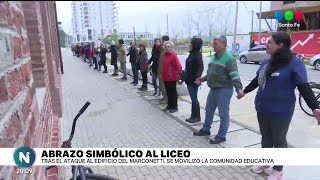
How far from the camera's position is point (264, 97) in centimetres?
294

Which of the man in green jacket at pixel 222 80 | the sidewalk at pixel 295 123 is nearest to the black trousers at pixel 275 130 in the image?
the man in green jacket at pixel 222 80

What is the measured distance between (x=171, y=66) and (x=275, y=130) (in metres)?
3.41

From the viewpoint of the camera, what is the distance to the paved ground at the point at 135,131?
3336 mm

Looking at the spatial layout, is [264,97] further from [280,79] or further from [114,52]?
[114,52]

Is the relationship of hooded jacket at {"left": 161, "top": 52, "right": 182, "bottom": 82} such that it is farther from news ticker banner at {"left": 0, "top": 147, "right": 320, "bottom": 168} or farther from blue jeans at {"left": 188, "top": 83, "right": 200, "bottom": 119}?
news ticker banner at {"left": 0, "top": 147, "right": 320, "bottom": 168}

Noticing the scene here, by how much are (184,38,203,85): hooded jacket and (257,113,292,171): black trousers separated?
212cm

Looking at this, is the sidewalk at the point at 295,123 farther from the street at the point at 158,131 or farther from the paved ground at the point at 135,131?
the paved ground at the point at 135,131

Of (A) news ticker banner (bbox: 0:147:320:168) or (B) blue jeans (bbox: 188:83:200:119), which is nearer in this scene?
(A) news ticker banner (bbox: 0:147:320:168)

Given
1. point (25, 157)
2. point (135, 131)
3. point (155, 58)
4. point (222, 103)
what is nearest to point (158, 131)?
point (135, 131)

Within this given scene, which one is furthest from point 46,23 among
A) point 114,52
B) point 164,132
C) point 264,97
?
point 114,52

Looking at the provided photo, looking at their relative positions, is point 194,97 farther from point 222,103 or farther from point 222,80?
point 222,80

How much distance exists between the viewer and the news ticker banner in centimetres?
124

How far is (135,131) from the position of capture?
4930mm

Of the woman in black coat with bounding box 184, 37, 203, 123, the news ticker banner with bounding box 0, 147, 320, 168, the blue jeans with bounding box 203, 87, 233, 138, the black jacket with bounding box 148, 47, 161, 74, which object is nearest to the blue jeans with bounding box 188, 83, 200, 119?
the woman in black coat with bounding box 184, 37, 203, 123
